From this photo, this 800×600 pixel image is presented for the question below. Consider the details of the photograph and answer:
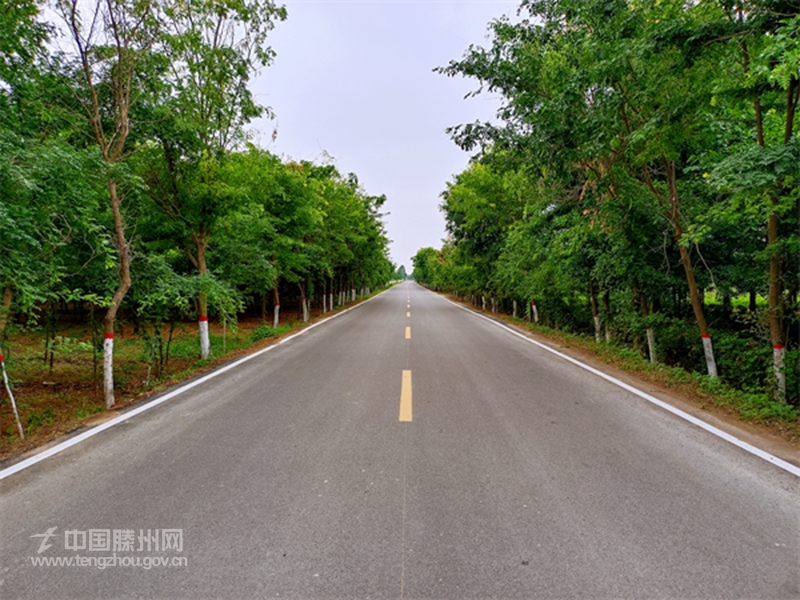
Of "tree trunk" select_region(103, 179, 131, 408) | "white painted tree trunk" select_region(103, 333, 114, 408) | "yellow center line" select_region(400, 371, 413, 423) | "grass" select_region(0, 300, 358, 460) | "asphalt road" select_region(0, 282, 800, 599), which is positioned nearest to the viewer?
"asphalt road" select_region(0, 282, 800, 599)

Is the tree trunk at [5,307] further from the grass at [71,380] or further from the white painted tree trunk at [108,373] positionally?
the white painted tree trunk at [108,373]

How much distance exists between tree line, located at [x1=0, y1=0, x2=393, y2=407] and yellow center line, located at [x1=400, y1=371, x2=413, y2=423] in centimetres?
443

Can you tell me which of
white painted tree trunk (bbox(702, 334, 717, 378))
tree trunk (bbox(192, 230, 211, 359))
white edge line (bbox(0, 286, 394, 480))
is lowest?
white edge line (bbox(0, 286, 394, 480))

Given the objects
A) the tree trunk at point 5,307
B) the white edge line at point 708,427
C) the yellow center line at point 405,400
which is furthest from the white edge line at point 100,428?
the white edge line at point 708,427

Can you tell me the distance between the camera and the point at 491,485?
9.36ft

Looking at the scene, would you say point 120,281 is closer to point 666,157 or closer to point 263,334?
point 263,334

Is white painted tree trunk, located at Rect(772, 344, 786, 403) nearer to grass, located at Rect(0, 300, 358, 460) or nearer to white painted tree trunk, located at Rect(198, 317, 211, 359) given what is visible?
grass, located at Rect(0, 300, 358, 460)

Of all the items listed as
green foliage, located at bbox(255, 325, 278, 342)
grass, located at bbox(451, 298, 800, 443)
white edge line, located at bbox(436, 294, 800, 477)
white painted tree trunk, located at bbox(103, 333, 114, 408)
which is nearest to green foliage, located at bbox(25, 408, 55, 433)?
white painted tree trunk, located at bbox(103, 333, 114, 408)

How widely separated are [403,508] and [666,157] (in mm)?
7287

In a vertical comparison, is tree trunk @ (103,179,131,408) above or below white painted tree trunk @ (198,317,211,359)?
above

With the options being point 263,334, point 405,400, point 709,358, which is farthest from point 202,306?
point 709,358

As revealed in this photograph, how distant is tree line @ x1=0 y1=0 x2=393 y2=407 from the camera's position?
4484mm

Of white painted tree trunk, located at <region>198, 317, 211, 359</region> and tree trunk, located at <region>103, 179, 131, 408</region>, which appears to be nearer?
tree trunk, located at <region>103, 179, 131, 408</region>

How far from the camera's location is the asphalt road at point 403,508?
77.4 inches
